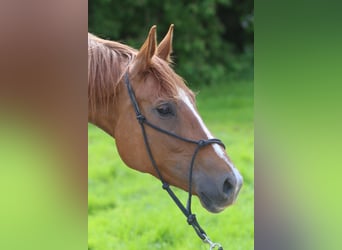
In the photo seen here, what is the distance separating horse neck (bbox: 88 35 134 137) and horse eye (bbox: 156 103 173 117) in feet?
0.63

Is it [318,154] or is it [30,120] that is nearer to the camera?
[30,120]

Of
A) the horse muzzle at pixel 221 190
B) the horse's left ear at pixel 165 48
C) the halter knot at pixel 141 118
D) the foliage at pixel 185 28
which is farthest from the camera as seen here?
the foliage at pixel 185 28

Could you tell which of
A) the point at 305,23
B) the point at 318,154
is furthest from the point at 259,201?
the point at 305,23

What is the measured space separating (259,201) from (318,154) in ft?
0.77

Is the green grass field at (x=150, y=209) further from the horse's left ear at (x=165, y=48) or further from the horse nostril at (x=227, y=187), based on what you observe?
the horse nostril at (x=227, y=187)

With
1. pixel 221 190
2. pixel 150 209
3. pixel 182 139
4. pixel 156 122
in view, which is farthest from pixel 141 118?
pixel 150 209

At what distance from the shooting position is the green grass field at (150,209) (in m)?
3.24

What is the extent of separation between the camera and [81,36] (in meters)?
1.61

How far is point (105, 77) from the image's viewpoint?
2.09m

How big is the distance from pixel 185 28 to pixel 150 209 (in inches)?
156

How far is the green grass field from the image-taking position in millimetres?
3242

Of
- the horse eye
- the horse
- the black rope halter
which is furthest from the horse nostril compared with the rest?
the horse eye

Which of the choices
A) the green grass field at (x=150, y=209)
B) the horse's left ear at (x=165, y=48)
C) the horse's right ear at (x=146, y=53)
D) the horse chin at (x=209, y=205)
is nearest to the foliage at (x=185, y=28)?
the green grass field at (x=150, y=209)

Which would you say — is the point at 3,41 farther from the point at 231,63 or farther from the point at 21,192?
the point at 231,63
